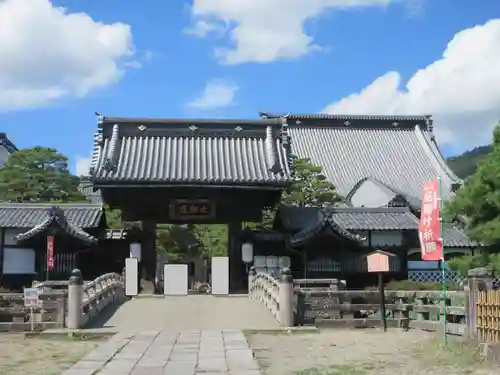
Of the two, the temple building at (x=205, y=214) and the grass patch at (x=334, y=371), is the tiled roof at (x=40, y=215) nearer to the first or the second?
the temple building at (x=205, y=214)

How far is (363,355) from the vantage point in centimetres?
1202

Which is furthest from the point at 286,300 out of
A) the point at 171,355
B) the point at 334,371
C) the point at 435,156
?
the point at 435,156

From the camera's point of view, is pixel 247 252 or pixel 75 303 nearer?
pixel 75 303

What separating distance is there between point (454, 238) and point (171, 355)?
2273 centimetres

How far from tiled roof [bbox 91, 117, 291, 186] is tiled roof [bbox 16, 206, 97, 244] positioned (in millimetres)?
→ 2157

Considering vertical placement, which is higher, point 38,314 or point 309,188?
point 309,188

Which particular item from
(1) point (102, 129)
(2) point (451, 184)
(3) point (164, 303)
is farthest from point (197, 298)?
(2) point (451, 184)

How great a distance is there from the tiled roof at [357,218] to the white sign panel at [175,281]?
5027mm

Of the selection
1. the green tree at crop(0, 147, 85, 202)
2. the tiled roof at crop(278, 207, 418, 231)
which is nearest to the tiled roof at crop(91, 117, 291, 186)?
the tiled roof at crop(278, 207, 418, 231)

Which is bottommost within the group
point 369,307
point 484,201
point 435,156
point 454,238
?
point 369,307

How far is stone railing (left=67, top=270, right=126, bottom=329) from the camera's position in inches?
632

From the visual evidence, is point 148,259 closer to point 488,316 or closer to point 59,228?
point 59,228

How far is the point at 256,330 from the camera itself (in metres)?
16.0

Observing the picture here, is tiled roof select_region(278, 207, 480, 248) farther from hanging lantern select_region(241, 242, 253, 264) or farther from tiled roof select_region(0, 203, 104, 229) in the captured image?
tiled roof select_region(0, 203, 104, 229)
